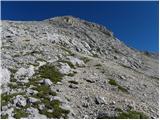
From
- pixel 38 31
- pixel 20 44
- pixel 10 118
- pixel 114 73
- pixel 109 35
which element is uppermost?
pixel 109 35

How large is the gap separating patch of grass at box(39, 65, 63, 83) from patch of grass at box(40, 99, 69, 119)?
22.5 feet

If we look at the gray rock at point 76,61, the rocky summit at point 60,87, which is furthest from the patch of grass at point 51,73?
the gray rock at point 76,61

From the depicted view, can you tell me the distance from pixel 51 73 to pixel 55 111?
39.8 feet

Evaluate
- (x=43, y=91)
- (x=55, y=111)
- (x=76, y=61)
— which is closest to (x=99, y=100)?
(x=55, y=111)

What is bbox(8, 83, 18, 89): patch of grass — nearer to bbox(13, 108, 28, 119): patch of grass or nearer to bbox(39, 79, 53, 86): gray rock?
bbox(39, 79, 53, 86): gray rock

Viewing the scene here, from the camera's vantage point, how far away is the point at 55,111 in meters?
30.9

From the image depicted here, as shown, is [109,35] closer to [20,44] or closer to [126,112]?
[20,44]

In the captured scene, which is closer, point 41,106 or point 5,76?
point 41,106

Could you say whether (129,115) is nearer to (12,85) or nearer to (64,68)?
(12,85)

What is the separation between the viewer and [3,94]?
1309 inches

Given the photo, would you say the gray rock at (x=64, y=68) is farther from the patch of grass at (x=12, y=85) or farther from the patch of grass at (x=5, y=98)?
the patch of grass at (x=5, y=98)

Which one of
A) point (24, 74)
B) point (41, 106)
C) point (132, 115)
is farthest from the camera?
point (24, 74)

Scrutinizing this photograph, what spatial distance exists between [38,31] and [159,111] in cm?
4293

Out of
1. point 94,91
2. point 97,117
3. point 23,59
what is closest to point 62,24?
point 23,59
